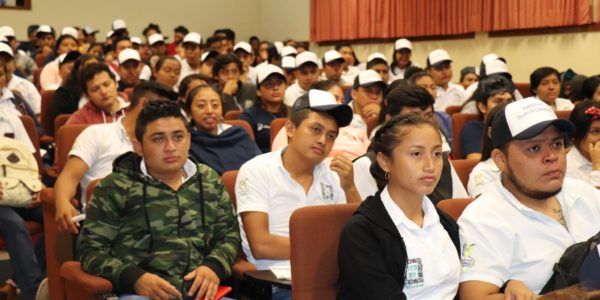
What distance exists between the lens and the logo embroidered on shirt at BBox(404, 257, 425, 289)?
2357 millimetres

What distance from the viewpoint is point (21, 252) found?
4094 millimetres

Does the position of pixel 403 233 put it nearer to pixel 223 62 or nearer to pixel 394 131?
pixel 394 131

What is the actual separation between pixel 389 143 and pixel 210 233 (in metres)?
0.85

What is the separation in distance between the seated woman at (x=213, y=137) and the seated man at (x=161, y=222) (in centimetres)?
119

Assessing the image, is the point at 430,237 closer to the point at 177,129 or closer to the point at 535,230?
the point at 535,230

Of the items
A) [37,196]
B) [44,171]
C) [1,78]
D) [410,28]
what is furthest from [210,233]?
[410,28]

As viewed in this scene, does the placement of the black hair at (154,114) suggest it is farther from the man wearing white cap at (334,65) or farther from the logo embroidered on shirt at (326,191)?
the man wearing white cap at (334,65)

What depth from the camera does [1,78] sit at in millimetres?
5836

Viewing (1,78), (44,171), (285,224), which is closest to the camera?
(285,224)

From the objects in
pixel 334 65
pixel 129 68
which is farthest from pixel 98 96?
pixel 334 65

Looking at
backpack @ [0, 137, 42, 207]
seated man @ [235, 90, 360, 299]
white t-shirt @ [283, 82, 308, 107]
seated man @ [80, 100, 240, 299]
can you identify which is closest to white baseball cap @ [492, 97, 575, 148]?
seated man @ [235, 90, 360, 299]

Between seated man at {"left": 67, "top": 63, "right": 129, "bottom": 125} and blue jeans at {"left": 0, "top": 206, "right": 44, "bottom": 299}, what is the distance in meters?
1.07

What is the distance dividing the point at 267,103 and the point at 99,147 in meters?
2.03

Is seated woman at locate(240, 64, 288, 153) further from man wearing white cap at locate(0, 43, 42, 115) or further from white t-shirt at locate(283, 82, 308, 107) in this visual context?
man wearing white cap at locate(0, 43, 42, 115)
